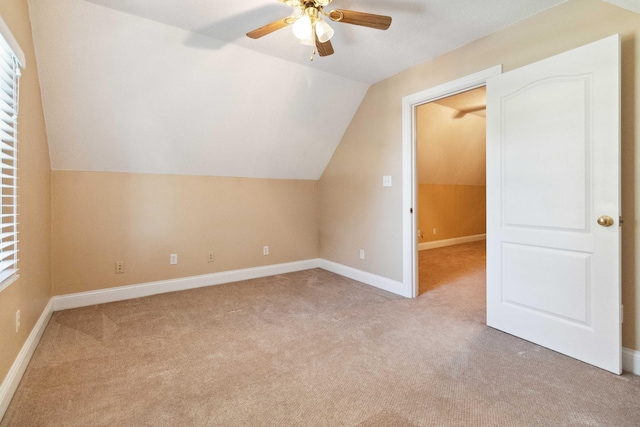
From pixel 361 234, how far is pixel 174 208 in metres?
2.27

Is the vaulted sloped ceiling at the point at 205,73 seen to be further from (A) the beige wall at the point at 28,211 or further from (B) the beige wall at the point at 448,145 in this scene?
(B) the beige wall at the point at 448,145

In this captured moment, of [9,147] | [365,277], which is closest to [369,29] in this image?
[9,147]

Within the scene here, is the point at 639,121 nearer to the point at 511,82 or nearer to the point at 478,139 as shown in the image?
the point at 511,82

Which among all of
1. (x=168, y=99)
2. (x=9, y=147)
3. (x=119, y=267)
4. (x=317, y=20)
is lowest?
(x=119, y=267)

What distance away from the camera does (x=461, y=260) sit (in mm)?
5074

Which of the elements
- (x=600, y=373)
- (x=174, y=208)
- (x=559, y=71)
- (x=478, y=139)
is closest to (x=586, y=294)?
(x=600, y=373)

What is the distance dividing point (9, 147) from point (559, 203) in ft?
11.0

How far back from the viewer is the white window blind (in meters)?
1.60

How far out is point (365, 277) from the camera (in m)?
3.78

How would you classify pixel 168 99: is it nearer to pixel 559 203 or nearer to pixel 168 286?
pixel 168 286

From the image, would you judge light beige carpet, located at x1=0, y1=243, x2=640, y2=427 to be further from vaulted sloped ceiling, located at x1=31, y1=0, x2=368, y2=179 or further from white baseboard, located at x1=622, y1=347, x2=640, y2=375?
vaulted sloped ceiling, located at x1=31, y1=0, x2=368, y2=179

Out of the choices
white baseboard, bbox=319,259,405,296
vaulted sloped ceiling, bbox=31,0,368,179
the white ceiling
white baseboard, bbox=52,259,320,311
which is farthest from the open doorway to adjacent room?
white baseboard, bbox=52,259,320,311

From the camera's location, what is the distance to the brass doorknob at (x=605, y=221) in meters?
1.82

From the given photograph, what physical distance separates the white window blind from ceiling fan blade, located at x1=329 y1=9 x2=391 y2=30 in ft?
5.74
